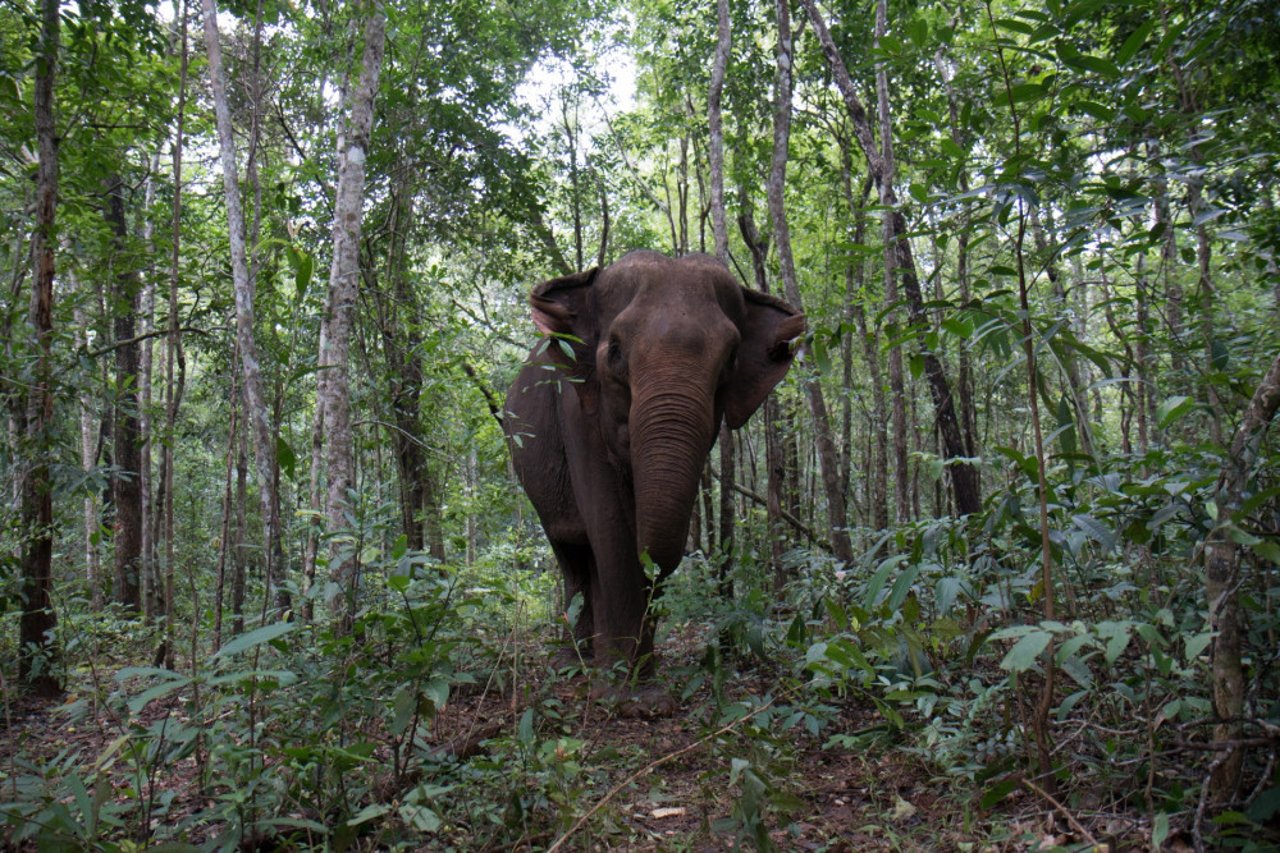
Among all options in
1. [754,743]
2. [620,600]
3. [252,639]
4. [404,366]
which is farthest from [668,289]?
[252,639]

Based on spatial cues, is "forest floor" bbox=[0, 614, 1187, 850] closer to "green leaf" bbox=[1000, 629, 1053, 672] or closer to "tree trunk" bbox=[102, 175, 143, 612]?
"green leaf" bbox=[1000, 629, 1053, 672]

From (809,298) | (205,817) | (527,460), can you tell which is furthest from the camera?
(809,298)

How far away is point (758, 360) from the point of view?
662 centimetres

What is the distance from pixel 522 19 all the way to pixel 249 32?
15.4 ft

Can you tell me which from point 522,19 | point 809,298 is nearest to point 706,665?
point 522,19

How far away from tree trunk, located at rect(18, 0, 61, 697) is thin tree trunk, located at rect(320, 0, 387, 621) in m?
1.84

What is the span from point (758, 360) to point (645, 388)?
4.39ft

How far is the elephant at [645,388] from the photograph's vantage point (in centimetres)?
545

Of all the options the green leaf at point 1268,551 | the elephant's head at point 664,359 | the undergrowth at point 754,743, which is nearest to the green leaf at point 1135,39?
the undergrowth at point 754,743

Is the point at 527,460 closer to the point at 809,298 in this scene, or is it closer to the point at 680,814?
the point at 680,814

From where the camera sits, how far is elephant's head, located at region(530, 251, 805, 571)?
5.43 meters

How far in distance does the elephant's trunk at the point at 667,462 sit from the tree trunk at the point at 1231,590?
10.7 feet

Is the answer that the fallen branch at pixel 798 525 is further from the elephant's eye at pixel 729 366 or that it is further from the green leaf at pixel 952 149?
the green leaf at pixel 952 149

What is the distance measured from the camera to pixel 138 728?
9.50 ft
